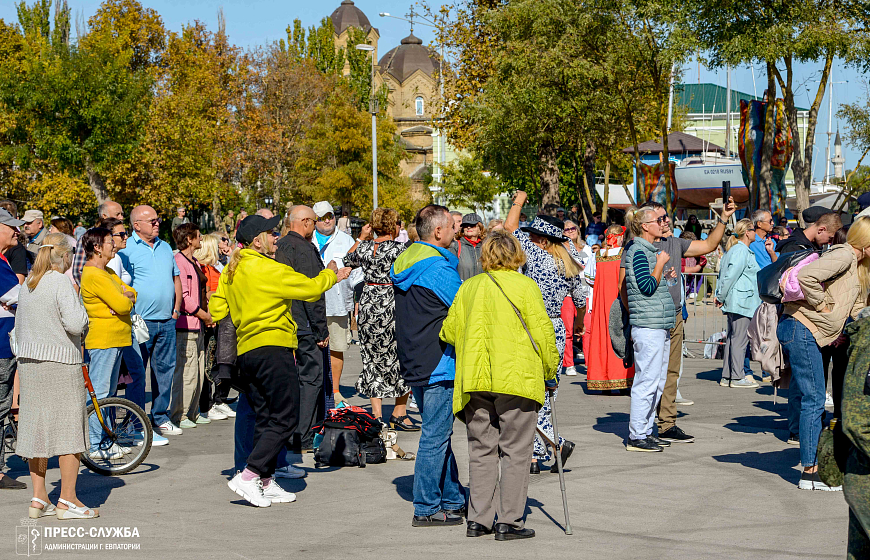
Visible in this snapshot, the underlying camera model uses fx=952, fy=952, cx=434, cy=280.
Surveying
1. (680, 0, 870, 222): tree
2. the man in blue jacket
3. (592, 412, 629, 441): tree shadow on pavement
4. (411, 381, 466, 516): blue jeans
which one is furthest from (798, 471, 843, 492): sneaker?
(680, 0, 870, 222): tree

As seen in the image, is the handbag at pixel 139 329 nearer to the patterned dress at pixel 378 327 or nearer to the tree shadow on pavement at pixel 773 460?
the patterned dress at pixel 378 327

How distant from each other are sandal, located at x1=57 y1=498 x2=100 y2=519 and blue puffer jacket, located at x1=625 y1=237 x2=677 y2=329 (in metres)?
4.69

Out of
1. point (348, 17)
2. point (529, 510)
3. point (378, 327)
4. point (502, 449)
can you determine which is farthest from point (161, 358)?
point (348, 17)

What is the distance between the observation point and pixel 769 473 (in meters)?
7.76

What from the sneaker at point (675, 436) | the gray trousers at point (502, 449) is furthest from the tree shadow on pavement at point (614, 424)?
the gray trousers at point (502, 449)

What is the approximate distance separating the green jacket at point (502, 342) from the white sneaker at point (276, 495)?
5.85 ft

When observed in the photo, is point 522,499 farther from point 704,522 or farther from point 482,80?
point 482,80

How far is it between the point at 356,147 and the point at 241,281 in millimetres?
47394

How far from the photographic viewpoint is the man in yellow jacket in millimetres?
6801

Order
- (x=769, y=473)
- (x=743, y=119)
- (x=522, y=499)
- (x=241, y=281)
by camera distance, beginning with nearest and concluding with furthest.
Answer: (x=522, y=499) < (x=241, y=281) < (x=769, y=473) < (x=743, y=119)

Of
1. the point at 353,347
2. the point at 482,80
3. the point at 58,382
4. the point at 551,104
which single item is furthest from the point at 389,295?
the point at 482,80

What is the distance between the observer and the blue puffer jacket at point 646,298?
8.34 metres

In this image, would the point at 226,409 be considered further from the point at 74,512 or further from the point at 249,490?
the point at 74,512

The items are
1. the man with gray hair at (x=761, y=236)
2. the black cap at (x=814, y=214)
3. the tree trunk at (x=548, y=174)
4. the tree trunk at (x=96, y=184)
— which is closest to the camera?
the black cap at (x=814, y=214)
